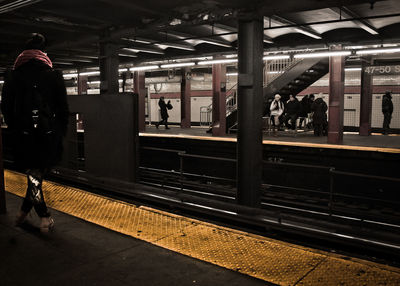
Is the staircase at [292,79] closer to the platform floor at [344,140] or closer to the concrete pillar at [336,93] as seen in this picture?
the concrete pillar at [336,93]

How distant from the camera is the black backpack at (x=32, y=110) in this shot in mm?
3668

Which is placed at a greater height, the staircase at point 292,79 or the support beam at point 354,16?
the support beam at point 354,16

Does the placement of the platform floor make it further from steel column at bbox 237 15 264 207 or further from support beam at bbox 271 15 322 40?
steel column at bbox 237 15 264 207

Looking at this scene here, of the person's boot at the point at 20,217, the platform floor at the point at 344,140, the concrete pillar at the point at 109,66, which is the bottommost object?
the person's boot at the point at 20,217

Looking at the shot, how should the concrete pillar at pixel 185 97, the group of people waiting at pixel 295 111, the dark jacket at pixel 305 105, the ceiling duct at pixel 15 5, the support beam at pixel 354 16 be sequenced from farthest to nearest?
the concrete pillar at pixel 185 97
the dark jacket at pixel 305 105
the group of people waiting at pixel 295 111
the support beam at pixel 354 16
the ceiling duct at pixel 15 5

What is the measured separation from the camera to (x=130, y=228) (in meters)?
4.26

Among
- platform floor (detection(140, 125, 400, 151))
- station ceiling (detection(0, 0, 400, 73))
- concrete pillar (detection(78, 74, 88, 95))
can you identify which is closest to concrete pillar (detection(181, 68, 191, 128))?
platform floor (detection(140, 125, 400, 151))

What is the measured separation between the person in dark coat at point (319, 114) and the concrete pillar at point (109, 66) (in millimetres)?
9003

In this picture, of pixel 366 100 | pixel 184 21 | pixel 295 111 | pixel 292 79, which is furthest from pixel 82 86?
pixel 184 21

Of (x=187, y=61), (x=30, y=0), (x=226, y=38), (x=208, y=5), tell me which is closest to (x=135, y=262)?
(x=30, y=0)

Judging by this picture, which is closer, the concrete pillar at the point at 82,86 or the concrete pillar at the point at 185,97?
the concrete pillar at the point at 185,97

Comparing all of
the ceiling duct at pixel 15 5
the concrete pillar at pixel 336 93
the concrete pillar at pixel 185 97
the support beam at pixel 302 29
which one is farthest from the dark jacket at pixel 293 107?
the ceiling duct at pixel 15 5

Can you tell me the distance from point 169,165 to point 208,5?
Answer: 27.1 ft

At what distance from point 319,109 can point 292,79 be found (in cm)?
164
